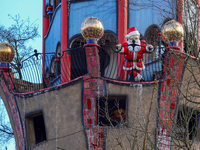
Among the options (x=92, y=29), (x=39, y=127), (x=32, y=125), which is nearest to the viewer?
(x=92, y=29)

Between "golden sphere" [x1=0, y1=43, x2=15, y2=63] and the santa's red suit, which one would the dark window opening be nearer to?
"golden sphere" [x1=0, y1=43, x2=15, y2=63]

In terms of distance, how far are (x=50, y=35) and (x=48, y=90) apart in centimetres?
378

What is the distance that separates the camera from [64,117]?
10102 mm

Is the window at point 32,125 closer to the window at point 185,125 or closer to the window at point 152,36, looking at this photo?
the window at point 152,36

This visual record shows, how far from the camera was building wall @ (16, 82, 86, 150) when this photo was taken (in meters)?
9.95

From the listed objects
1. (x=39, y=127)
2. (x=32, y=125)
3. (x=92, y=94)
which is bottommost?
(x=39, y=127)

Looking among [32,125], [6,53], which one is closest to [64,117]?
[32,125]

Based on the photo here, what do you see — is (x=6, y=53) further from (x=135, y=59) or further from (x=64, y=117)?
(x=135, y=59)

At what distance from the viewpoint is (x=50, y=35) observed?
542 inches

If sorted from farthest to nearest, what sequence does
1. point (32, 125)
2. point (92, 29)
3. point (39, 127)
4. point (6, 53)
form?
1. point (39, 127)
2. point (6, 53)
3. point (32, 125)
4. point (92, 29)

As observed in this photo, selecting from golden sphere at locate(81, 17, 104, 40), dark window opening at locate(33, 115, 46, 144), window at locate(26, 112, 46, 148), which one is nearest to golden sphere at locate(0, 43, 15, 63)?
window at locate(26, 112, 46, 148)

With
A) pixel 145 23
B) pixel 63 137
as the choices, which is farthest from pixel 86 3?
pixel 63 137

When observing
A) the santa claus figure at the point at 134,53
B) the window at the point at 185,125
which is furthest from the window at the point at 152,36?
the window at the point at 185,125

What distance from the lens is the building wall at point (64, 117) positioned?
995cm
